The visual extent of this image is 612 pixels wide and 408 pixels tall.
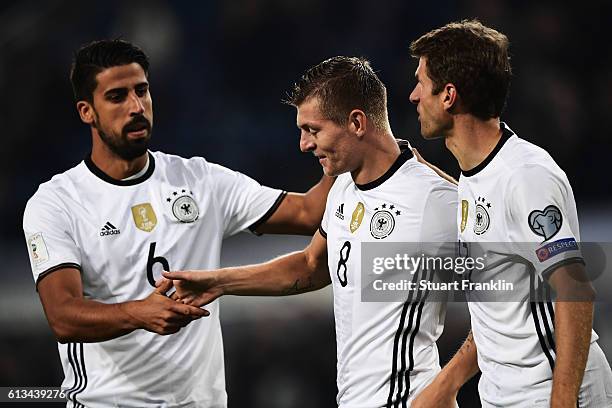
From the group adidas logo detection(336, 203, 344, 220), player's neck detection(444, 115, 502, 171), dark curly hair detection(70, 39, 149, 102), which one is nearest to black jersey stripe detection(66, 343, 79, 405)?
dark curly hair detection(70, 39, 149, 102)

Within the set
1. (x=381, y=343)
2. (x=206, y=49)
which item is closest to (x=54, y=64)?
(x=206, y=49)

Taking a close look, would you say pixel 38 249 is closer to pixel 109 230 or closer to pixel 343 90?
pixel 109 230

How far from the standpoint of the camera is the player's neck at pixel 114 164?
→ 13.8 feet

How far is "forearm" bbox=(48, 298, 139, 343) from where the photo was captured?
3.81m

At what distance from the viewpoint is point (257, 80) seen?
7.61m

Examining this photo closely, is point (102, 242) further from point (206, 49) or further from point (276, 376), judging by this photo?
point (206, 49)

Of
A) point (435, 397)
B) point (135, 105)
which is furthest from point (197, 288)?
point (435, 397)

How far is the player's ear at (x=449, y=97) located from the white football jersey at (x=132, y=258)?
4.31 ft

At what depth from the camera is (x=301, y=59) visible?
7.60 metres

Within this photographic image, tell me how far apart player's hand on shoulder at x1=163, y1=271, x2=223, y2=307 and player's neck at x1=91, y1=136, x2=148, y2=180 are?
0.61 m

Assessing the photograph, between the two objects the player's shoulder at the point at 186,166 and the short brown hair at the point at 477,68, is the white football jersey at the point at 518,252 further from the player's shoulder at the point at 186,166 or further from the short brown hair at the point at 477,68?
the player's shoulder at the point at 186,166

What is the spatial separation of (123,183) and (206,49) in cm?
378

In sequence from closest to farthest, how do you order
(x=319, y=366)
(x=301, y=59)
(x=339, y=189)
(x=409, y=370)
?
1. (x=409, y=370)
2. (x=339, y=189)
3. (x=319, y=366)
4. (x=301, y=59)
